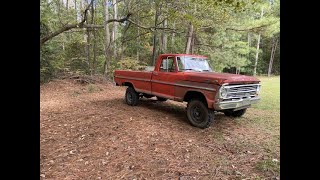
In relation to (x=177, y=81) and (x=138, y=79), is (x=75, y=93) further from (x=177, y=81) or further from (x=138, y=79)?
(x=177, y=81)

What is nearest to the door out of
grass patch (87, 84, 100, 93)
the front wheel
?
the front wheel

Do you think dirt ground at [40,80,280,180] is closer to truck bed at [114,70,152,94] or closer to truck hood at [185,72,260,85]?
truck bed at [114,70,152,94]

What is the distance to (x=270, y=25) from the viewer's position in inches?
720

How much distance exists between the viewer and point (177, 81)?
7652mm

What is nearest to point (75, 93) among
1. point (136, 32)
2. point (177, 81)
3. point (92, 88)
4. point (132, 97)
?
point (92, 88)

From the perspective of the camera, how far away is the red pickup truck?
653cm

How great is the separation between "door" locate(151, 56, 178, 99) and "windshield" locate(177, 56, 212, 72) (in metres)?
0.19

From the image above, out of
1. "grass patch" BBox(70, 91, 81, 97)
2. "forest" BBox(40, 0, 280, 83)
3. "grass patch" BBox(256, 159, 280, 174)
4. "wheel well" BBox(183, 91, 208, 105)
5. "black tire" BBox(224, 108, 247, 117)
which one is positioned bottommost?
"grass patch" BBox(256, 159, 280, 174)

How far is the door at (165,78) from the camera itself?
311 inches

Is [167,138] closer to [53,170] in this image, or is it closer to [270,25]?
[53,170]

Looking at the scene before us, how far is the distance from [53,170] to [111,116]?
343 cm

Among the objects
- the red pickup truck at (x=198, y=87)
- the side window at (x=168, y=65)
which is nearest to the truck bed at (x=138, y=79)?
the red pickup truck at (x=198, y=87)

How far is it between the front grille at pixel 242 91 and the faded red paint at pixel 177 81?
0.13 m
